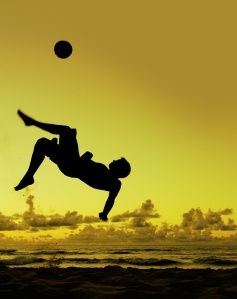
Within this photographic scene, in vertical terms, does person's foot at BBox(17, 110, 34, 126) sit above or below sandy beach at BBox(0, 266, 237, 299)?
above

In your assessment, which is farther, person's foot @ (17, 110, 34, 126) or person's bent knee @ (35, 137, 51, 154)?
person's foot @ (17, 110, 34, 126)

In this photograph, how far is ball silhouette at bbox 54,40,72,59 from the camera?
21.6 feet

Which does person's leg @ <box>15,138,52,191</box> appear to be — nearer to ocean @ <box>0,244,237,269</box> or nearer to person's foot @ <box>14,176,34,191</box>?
person's foot @ <box>14,176,34,191</box>

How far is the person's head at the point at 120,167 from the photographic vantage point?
6355 mm

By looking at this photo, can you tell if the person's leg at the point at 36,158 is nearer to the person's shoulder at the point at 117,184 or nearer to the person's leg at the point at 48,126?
the person's leg at the point at 48,126

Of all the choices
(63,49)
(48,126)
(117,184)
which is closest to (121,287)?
(117,184)

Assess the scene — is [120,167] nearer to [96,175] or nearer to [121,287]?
[96,175]

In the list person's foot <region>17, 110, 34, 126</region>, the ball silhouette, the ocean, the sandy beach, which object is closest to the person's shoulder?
person's foot <region>17, 110, 34, 126</region>

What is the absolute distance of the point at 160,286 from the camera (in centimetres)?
906

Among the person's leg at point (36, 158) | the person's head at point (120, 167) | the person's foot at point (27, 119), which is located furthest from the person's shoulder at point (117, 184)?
the person's foot at point (27, 119)

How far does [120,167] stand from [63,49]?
6.49ft

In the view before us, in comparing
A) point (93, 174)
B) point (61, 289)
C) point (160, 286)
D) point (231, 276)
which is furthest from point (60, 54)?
point (231, 276)

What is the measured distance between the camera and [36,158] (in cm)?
621

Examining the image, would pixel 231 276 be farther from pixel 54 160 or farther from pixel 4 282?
pixel 54 160
